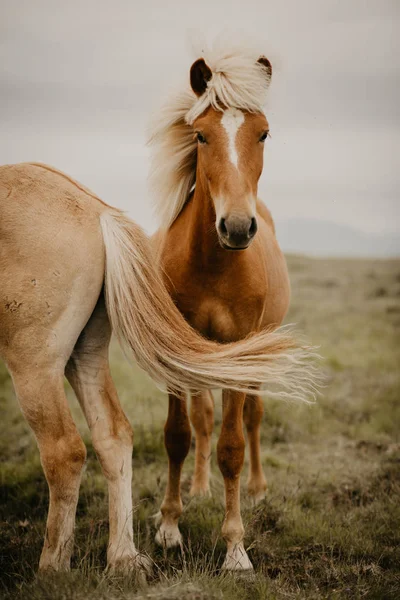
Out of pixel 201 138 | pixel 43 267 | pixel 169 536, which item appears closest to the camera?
pixel 43 267

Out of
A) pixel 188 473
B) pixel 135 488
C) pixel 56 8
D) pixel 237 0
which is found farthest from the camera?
pixel 237 0

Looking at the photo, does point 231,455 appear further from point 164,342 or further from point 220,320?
point 164,342

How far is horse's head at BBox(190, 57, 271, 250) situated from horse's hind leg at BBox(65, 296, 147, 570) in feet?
2.65

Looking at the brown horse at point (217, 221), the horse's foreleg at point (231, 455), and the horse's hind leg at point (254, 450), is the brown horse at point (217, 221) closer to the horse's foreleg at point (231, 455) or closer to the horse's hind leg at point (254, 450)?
the horse's foreleg at point (231, 455)

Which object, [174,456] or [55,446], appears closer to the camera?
[55,446]

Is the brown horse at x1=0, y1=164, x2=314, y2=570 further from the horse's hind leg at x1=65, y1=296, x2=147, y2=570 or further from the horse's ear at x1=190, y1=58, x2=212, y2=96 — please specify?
the horse's ear at x1=190, y1=58, x2=212, y2=96

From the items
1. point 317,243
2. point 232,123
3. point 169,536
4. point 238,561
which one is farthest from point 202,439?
point 317,243

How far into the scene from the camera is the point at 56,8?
6121 millimetres

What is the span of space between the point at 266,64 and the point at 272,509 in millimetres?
2979

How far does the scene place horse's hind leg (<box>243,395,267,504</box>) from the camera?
4531 mm

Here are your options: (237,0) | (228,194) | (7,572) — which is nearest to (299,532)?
(7,572)

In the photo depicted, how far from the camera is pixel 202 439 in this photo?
15.2 feet

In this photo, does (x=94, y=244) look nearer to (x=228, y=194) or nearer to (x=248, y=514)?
(x=228, y=194)

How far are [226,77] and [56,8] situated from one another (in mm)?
4151
